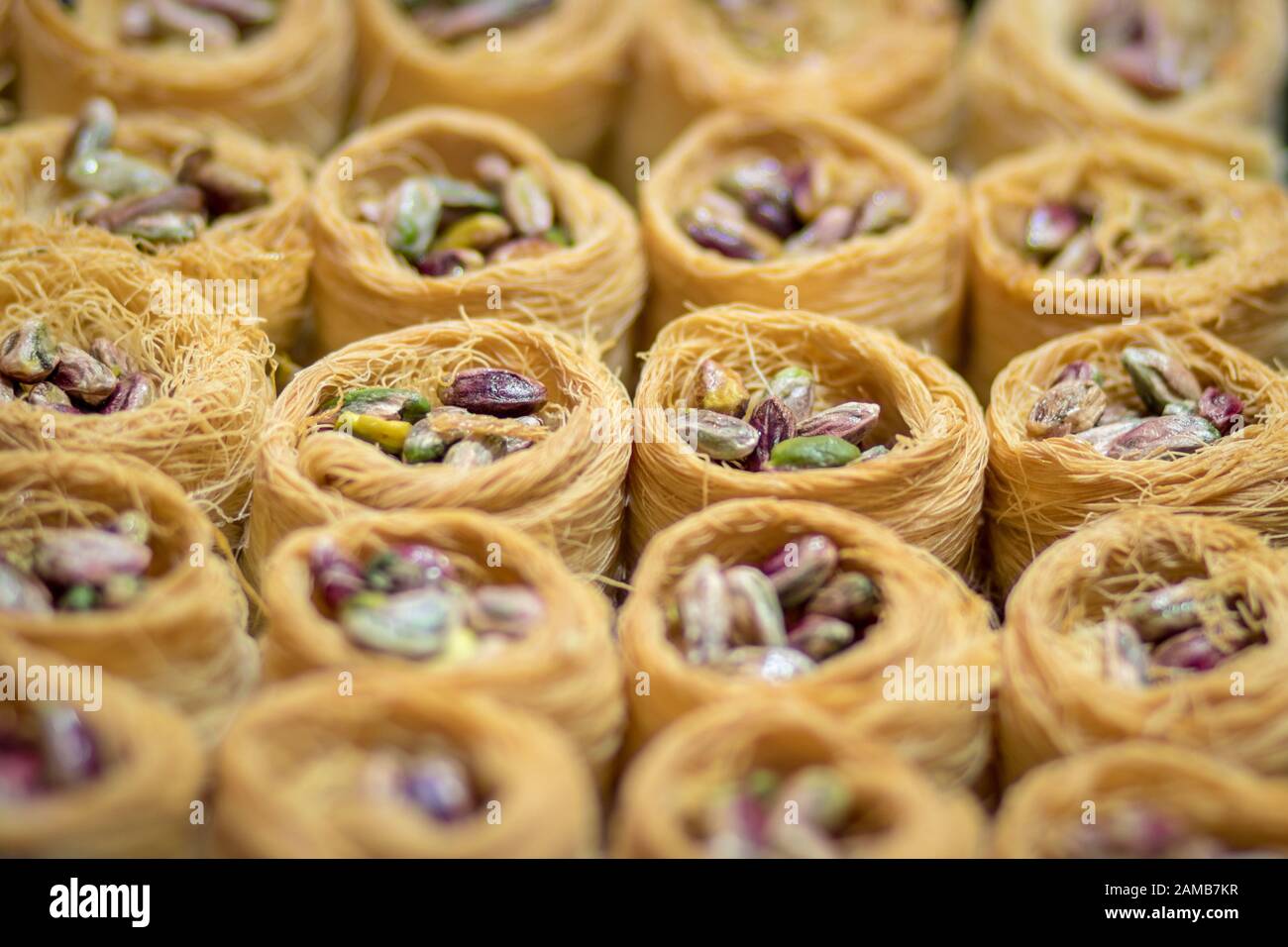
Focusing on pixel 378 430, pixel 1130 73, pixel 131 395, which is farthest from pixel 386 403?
pixel 1130 73

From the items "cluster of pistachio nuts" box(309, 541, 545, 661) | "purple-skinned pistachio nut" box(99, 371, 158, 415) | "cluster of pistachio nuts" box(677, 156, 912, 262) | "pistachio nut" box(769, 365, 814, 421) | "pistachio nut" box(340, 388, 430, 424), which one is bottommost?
"purple-skinned pistachio nut" box(99, 371, 158, 415)

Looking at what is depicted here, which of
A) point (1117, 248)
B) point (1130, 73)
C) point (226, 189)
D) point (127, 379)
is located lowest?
point (127, 379)

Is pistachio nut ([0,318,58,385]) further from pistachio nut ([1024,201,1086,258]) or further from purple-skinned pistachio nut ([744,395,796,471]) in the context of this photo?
pistachio nut ([1024,201,1086,258])

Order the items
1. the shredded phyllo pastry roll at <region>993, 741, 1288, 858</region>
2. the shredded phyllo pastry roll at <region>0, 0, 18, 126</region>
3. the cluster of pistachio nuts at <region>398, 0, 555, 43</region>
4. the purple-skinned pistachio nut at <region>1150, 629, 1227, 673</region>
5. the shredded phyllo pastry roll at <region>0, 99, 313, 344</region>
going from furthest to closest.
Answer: the cluster of pistachio nuts at <region>398, 0, 555, 43</region> → the shredded phyllo pastry roll at <region>0, 0, 18, 126</region> → the shredded phyllo pastry roll at <region>0, 99, 313, 344</region> → the purple-skinned pistachio nut at <region>1150, 629, 1227, 673</region> → the shredded phyllo pastry roll at <region>993, 741, 1288, 858</region>

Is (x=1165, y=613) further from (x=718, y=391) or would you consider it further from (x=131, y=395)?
(x=131, y=395)

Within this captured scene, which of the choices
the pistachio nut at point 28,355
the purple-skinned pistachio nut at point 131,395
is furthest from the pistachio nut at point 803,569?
the pistachio nut at point 28,355

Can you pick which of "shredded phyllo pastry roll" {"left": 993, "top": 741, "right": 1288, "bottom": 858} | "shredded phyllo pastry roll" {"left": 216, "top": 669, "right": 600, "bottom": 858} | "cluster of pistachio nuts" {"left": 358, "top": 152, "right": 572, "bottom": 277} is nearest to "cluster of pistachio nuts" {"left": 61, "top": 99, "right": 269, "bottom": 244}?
"cluster of pistachio nuts" {"left": 358, "top": 152, "right": 572, "bottom": 277}
